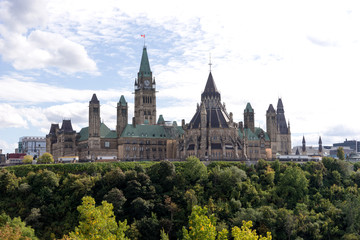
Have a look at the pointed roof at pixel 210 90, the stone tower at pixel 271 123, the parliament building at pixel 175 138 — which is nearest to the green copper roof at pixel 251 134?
the parliament building at pixel 175 138

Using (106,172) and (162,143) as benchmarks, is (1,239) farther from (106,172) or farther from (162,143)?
(162,143)

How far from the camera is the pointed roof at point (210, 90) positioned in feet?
561

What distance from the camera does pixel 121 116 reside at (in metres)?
176

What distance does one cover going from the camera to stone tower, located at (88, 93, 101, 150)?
16840 centimetres

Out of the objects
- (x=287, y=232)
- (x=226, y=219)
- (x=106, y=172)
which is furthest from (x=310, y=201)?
(x=106, y=172)

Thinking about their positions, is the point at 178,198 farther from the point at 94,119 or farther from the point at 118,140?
the point at 94,119

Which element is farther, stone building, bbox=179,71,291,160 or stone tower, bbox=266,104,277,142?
stone tower, bbox=266,104,277,142

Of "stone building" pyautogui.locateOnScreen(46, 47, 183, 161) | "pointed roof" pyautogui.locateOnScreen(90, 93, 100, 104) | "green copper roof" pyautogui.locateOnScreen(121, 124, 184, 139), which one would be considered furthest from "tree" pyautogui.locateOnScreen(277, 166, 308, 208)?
"pointed roof" pyautogui.locateOnScreen(90, 93, 100, 104)

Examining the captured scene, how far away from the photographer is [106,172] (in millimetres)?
122875

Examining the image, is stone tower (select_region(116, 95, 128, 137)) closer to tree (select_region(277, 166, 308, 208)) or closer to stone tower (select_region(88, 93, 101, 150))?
stone tower (select_region(88, 93, 101, 150))

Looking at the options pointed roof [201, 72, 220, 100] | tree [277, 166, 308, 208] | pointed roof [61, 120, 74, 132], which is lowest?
tree [277, 166, 308, 208]

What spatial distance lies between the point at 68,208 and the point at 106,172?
15671 mm

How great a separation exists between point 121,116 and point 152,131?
495 inches

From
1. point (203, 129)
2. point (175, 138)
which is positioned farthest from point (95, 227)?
point (175, 138)
